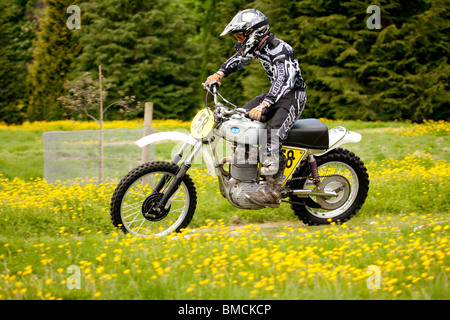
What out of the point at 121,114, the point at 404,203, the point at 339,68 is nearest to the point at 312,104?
the point at 339,68

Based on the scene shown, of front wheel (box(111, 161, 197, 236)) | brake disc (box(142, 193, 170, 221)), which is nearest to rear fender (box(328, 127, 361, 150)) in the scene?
front wheel (box(111, 161, 197, 236))

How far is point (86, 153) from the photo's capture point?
824 centimetres

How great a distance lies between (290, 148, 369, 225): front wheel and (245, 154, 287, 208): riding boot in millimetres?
352

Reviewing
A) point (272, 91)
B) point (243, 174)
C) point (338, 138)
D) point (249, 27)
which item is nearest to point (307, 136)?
point (338, 138)

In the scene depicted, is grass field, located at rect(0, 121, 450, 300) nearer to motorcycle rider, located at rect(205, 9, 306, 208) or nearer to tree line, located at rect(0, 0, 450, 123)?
motorcycle rider, located at rect(205, 9, 306, 208)

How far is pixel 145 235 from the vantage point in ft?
17.4

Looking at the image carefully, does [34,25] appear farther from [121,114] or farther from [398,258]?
[398,258]

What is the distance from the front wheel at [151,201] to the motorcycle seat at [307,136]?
132 cm

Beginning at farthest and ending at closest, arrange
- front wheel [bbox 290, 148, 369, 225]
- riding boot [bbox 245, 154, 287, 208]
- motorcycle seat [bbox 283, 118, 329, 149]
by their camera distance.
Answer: front wheel [bbox 290, 148, 369, 225] → motorcycle seat [bbox 283, 118, 329, 149] → riding boot [bbox 245, 154, 287, 208]

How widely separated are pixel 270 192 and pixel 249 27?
190 centimetres

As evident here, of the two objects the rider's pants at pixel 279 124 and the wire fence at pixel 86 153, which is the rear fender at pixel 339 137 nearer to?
the rider's pants at pixel 279 124

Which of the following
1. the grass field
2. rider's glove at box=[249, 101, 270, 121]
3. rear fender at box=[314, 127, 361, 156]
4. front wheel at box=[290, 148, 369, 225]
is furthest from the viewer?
front wheel at box=[290, 148, 369, 225]

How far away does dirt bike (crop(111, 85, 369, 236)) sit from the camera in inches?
206
